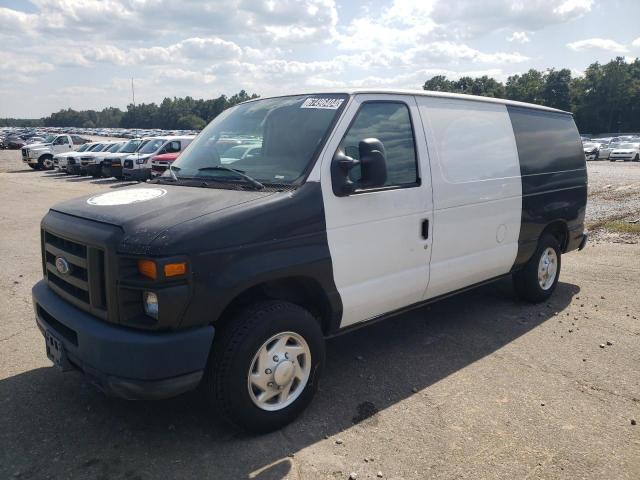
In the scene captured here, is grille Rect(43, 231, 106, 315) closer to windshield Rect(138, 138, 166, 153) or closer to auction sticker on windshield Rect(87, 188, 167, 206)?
auction sticker on windshield Rect(87, 188, 167, 206)

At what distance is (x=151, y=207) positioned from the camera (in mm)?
3133

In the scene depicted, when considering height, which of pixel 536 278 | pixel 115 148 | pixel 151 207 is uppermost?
pixel 115 148

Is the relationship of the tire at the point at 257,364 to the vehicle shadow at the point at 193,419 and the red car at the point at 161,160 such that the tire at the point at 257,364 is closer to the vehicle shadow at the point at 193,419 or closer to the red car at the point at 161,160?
the vehicle shadow at the point at 193,419

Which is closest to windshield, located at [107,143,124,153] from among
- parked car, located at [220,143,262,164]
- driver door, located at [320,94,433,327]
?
parked car, located at [220,143,262,164]

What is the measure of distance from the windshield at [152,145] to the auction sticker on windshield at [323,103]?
60.8ft

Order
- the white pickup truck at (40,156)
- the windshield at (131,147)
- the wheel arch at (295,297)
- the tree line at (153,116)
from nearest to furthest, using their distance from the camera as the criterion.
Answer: the wheel arch at (295,297) < the windshield at (131,147) < the white pickup truck at (40,156) < the tree line at (153,116)

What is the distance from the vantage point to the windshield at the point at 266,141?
3.53 m

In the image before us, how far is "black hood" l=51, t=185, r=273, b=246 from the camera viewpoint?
287cm

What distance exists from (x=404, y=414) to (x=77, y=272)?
2305 mm

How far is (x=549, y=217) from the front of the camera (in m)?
5.62

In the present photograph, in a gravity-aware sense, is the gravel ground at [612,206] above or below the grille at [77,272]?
below

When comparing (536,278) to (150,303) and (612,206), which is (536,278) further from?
(612,206)

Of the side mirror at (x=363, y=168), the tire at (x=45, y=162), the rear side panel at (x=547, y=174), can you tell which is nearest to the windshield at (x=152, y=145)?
the tire at (x=45, y=162)

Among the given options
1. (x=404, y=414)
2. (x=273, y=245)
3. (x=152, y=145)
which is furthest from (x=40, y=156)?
(x=404, y=414)
